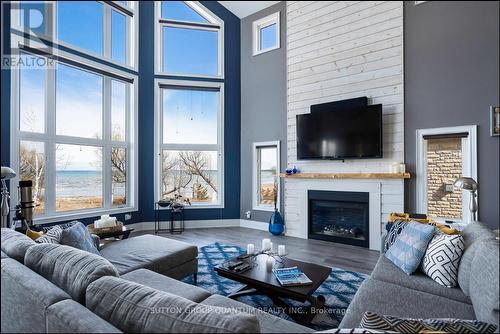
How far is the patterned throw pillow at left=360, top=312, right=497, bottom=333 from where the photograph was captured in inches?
32.1

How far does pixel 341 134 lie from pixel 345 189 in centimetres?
79

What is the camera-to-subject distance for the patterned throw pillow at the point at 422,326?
32.1 inches

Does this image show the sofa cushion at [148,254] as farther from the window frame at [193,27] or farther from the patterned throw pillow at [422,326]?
the window frame at [193,27]

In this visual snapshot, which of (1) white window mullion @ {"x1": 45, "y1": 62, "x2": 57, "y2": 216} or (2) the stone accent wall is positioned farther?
(1) white window mullion @ {"x1": 45, "y1": 62, "x2": 57, "y2": 216}

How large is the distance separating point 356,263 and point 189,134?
3.39 metres

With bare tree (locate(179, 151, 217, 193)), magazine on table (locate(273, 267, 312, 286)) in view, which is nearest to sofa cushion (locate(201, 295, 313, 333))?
magazine on table (locate(273, 267, 312, 286))

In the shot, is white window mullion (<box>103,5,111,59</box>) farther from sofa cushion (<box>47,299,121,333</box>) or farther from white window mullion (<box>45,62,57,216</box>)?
sofa cushion (<box>47,299,121,333</box>)

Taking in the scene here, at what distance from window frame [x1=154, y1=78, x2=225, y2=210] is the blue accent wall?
0.07 metres

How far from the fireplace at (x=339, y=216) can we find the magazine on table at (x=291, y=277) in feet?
6.62

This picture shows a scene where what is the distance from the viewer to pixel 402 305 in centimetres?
136

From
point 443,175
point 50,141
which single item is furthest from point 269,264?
point 50,141

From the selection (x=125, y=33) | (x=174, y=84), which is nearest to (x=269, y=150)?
(x=174, y=84)

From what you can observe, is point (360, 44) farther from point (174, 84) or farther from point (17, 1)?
point (17, 1)

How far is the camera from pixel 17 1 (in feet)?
3.89
